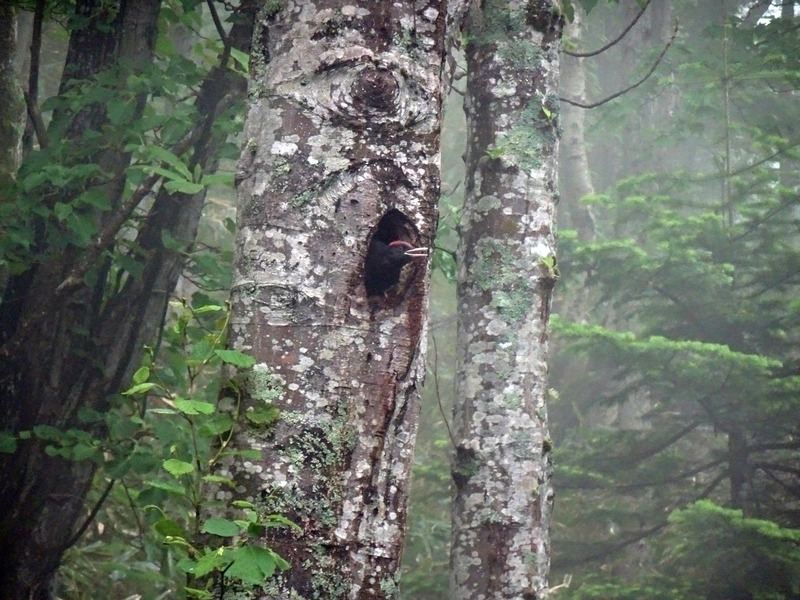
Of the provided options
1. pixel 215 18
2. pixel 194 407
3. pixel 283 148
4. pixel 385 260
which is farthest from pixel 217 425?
pixel 215 18

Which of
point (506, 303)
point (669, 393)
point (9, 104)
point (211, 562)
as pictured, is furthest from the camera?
point (669, 393)

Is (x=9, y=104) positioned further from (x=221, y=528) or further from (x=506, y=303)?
(x=221, y=528)

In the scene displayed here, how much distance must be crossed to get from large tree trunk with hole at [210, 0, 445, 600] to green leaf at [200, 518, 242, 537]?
88 millimetres

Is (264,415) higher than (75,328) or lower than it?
lower

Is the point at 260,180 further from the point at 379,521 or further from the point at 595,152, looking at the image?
the point at 595,152

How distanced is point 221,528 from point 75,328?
3.01m

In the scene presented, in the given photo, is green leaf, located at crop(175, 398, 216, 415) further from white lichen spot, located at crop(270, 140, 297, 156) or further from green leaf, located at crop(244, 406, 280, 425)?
white lichen spot, located at crop(270, 140, 297, 156)

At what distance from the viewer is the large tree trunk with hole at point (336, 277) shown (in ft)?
5.76

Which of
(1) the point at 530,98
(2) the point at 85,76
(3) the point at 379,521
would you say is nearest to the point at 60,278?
(2) the point at 85,76

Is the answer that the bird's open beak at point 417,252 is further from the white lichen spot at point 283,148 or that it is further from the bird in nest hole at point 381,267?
the white lichen spot at point 283,148

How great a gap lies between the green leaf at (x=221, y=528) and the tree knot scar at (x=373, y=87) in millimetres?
1029

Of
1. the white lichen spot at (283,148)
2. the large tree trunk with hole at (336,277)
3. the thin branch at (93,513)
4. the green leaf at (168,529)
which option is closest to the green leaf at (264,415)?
the large tree trunk with hole at (336,277)

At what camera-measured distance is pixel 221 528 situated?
1661 millimetres

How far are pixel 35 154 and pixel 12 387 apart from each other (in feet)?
4.19
